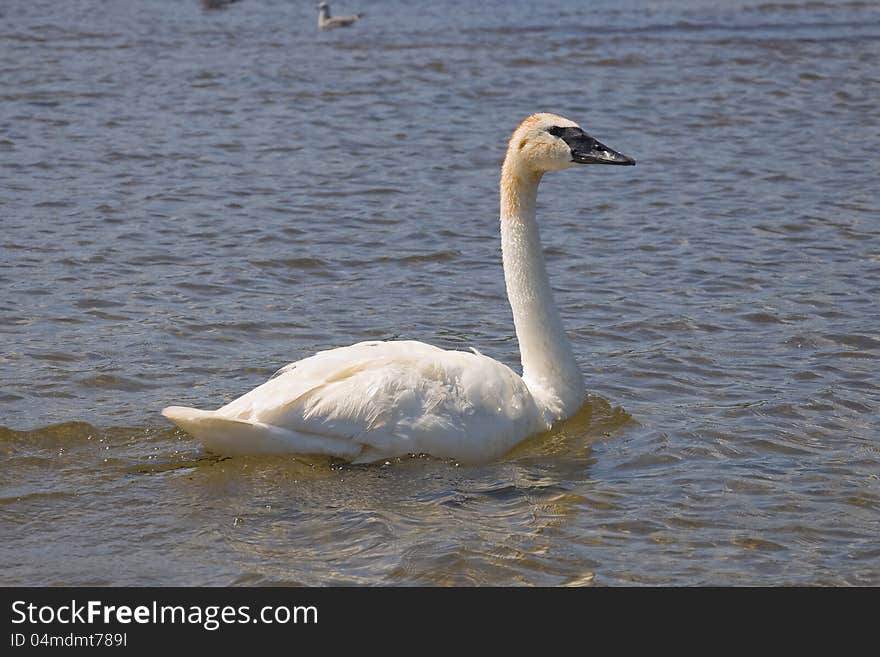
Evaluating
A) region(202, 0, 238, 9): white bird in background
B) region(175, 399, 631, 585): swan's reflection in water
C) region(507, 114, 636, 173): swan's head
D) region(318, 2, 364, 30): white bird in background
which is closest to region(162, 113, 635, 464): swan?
region(175, 399, 631, 585): swan's reflection in water

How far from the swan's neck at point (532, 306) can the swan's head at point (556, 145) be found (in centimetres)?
10

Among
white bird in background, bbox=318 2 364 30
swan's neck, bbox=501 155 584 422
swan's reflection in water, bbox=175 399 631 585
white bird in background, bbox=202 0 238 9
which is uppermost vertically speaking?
white bird in background, bbox=202 0 238 9

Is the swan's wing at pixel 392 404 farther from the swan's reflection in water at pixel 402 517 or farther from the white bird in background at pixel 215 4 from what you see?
the white bird in background at pixel 215 4

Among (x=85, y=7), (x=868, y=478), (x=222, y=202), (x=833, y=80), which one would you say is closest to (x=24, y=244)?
(x=222, y=202)

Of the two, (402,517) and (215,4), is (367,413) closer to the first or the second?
(402,517)

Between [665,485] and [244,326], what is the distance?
3.33 metres

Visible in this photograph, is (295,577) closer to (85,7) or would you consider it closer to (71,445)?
(71,445)

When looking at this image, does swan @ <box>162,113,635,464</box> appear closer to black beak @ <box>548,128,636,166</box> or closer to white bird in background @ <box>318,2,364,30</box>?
black beak @ <box>548,128,636,166</box>

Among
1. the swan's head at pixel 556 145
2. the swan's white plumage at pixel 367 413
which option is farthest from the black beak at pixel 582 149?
the swan's white plumage at pixel 367 413

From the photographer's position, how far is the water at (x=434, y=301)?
Result: 565cm

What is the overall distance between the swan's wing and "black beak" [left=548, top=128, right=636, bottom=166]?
4.22ft

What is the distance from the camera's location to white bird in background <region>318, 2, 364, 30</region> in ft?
75.8

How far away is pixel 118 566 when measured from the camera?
17.4ft

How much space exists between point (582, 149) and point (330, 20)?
55.5 ft
